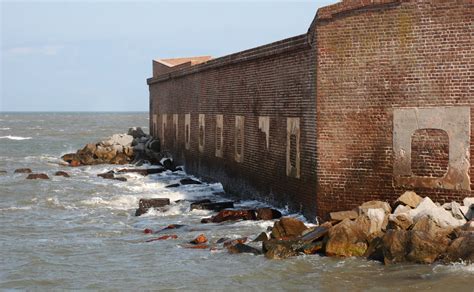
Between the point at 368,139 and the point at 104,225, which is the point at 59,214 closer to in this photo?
the point at 104,225

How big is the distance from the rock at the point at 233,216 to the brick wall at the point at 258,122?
39.5 inches

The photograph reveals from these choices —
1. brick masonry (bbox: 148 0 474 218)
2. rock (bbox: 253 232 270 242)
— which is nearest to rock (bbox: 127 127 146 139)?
brick masonry (bbox: 148 0 474 218)

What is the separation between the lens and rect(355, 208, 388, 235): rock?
13297 mm

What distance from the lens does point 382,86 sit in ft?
48.0

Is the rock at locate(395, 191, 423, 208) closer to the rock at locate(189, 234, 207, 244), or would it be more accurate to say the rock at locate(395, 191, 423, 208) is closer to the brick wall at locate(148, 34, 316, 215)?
the brick wall at locate(148, 34, 316, 215)

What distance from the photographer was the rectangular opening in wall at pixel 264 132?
19406 mm

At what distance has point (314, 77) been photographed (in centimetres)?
1573

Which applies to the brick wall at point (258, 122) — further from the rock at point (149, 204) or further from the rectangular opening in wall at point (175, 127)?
the rectangular opening in wall at point (175, 127)

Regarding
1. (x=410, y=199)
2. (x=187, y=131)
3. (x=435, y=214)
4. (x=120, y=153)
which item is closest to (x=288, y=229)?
(x=410, y=199)

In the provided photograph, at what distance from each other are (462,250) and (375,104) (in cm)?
393

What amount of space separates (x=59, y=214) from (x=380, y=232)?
10161 mm

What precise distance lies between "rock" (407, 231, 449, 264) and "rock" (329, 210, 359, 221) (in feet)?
6.12

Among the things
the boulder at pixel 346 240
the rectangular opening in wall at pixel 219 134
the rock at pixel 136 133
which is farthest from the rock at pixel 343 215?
the rock at pixel 136 133

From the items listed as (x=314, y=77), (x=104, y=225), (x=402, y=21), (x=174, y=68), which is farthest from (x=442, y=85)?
(x=174, y=68)
